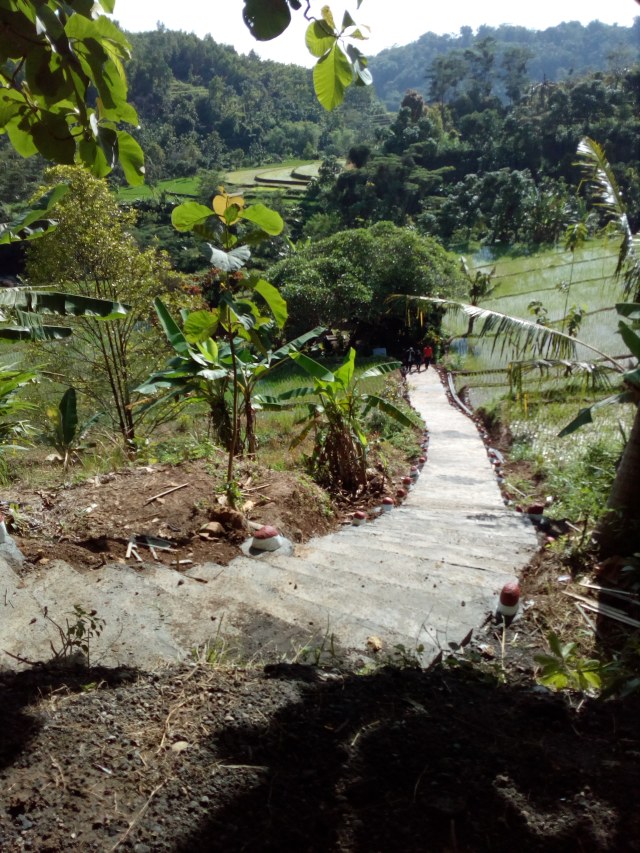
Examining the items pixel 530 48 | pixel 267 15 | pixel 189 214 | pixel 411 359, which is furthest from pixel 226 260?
pixel 530 48

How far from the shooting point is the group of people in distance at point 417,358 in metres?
19.8

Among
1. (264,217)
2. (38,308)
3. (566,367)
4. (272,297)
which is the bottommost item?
(566,367)

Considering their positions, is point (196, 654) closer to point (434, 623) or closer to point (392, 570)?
point (434, 623)

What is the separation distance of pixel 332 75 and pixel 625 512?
3219 millimetres

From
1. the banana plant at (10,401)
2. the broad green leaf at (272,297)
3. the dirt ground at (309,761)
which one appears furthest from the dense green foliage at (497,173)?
the dirt ground at (309,761)

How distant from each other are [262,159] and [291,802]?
2999 inches

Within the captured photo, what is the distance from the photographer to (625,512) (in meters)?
4.07

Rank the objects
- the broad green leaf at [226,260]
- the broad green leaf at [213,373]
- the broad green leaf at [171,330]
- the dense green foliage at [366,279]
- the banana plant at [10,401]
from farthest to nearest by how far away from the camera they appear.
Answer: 1. the dense green foliage at [366,279]
2. the broad green leaf at [171,330]
3. the broad green leaf at [213,373]
4. the banana plant at [10,401]
5. the broad green leaf at [226,260]

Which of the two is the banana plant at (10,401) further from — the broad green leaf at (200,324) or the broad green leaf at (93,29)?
the broad green leaf at (93,29)

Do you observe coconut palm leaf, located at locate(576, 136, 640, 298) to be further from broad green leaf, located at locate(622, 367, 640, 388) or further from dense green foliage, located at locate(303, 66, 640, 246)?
dense green foliage, located at locate(303, 66, 640, 246)

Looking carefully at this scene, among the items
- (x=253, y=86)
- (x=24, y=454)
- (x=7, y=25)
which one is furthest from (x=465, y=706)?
(x=253, y=86)

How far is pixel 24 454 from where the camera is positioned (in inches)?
473

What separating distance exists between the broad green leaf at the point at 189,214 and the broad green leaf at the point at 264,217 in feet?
0.78

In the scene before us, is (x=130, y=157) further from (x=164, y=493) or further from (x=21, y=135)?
(x=164, y=493)
